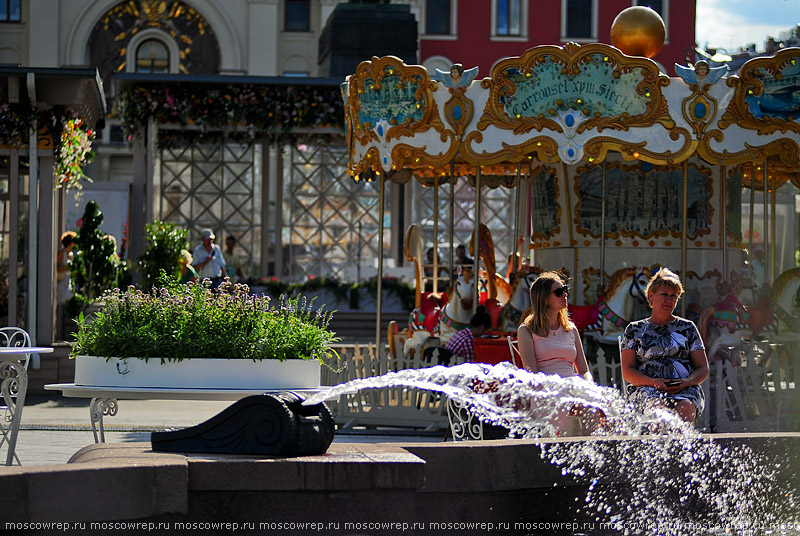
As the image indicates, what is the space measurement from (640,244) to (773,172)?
253 centimetres

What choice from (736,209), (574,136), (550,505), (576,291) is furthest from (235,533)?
(736,209)

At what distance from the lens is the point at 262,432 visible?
19.3 ft

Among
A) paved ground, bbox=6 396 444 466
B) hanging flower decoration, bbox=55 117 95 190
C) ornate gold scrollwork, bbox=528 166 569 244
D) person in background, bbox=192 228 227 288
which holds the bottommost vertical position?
paved ground, bbox=6 396 444 466

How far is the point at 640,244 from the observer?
1526 centimetres

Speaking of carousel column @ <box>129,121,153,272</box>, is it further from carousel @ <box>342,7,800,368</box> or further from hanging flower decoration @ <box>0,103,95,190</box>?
carousel @ <box>342,7,800,368</box>

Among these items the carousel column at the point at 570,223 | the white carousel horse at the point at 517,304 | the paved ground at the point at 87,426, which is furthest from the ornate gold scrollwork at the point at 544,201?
the paved ground at the point at 87,426

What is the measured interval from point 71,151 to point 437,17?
2219 cm

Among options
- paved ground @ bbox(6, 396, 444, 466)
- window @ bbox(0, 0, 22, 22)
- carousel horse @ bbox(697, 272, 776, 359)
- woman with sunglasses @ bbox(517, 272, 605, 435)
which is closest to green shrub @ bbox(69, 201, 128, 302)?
paved ground @ bbox(6, 396, 444, 466)

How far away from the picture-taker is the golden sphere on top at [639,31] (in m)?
15.1

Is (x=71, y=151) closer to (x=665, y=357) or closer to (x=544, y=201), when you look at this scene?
(x=544, y=201)

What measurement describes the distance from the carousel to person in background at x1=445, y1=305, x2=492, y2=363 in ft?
2.26

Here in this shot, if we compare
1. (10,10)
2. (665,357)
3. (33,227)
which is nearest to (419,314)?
(33,227)

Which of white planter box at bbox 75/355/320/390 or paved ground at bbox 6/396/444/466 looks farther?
paved ground at bbox 6/396/444/466

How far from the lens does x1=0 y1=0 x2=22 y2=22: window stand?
36.8 metres
